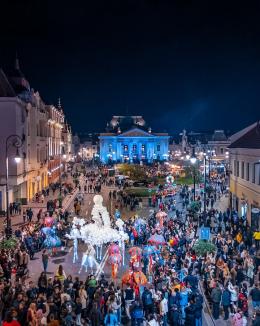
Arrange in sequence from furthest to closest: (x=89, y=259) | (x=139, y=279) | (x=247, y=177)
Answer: (x=247, y=177)
(x=89, y=259)
(x=139, y=279)

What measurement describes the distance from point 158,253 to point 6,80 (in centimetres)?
2728

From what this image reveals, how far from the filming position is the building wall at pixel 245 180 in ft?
106

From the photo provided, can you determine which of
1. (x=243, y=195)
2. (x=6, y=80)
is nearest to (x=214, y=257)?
(x=243, y=195)

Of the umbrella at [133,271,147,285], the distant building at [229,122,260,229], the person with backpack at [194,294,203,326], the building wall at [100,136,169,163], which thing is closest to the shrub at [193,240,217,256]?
the umbrella at [133,271,147,285]

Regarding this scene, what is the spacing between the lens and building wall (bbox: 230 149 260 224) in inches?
1272

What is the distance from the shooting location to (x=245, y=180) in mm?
36156

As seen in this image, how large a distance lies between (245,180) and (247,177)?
621 millimetres

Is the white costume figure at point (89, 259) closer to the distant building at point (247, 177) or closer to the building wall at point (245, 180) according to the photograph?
the distant building at point (247, 177)

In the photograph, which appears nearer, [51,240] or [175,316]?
[175,316]

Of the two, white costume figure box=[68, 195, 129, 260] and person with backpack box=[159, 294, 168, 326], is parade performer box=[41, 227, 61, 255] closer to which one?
white costume figure box=[68, 195, 129, 260]

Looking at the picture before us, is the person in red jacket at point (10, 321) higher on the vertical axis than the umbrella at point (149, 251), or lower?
higher

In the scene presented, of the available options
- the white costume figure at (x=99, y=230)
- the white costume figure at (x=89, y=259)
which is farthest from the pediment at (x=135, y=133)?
the white costume figure at (x=89, y=259)

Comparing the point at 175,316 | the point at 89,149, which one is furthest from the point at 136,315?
the point at 89,149

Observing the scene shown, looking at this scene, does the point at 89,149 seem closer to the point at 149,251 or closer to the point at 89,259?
the point at 89,259
